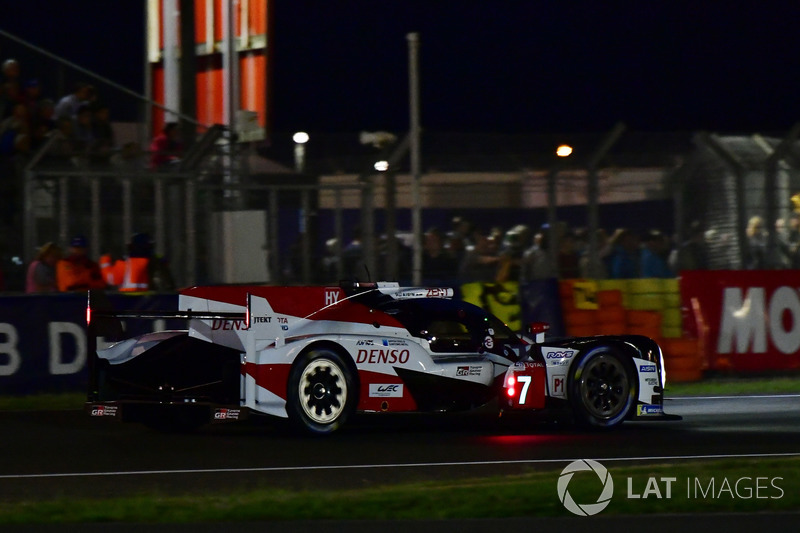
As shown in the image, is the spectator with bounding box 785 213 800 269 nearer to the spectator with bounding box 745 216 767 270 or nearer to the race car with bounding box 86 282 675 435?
the spectator with bounding box 745 216 767 270

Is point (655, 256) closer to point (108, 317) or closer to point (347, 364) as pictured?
point (347, 364)

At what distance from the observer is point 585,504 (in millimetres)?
6715

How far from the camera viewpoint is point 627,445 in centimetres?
959

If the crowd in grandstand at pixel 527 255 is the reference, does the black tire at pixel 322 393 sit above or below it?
below

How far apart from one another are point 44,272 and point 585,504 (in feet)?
30.2

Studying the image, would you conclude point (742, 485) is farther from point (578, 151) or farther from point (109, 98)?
point (109, 98)

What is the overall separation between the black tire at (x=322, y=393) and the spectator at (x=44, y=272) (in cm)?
525

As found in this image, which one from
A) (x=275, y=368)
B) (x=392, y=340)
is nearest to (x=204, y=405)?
(x=275, y=368)

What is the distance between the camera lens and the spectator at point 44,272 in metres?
14.3

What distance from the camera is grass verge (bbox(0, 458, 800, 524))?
650cm

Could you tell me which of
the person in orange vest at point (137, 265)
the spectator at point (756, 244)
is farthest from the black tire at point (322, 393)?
→ the spectator at point (756, 244)

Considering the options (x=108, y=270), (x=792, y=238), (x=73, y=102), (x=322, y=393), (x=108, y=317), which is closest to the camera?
(x=322, y=393)

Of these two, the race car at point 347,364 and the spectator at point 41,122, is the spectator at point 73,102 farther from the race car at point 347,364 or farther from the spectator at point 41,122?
the race car at point 347,364

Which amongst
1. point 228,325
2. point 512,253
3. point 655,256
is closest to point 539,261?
point 512,253
